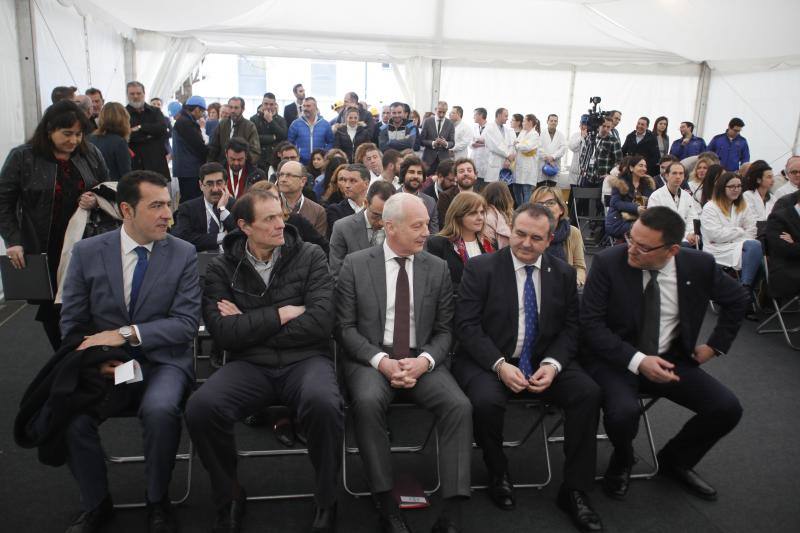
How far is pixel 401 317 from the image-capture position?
2994 millimetres

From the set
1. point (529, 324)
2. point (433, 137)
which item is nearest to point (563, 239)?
point (529, 324)

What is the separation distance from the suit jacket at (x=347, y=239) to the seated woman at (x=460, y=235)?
0.45 m

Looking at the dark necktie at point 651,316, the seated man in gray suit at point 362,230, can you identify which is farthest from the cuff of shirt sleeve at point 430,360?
the seated man in gray suit at point 362,230

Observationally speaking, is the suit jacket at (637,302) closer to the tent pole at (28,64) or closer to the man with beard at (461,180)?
the man with beard at (461,180)

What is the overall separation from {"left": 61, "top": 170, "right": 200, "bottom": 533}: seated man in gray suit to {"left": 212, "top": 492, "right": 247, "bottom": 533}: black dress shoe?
0.63 feet

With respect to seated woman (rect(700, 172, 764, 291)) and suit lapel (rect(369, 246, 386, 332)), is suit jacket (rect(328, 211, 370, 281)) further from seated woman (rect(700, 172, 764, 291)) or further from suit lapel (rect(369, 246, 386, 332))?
seated woman (rect(700, 172, 764, 291))

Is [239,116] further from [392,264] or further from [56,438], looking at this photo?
[56,438]

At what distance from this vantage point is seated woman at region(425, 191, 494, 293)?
3.82m

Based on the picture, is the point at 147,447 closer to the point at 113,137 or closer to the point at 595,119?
the point at 113,137

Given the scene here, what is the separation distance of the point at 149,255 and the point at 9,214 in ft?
4.78

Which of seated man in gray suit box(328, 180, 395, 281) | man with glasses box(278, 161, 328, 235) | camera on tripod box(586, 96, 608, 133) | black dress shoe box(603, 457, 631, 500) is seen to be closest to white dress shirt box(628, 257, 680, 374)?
black dress shoe box(603, 457, 631, 500)

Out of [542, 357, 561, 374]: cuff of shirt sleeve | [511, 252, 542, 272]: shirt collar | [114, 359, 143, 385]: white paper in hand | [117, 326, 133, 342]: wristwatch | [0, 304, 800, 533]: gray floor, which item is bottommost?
[0, 304, 800, 533]: gray floor

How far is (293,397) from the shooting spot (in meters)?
2.72

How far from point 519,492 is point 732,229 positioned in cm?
434
